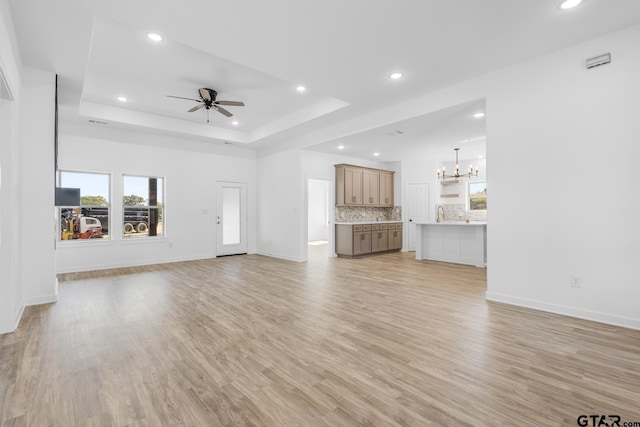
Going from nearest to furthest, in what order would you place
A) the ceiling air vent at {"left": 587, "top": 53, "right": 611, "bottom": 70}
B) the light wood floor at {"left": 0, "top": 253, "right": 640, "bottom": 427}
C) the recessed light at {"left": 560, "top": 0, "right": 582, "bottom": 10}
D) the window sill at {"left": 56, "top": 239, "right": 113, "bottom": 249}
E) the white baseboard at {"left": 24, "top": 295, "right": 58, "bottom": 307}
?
the light wood floor at {"left": 0, "top": 253, "right": 640, "bottom": 427}, the recessed light at {"left": 560, "top": 0, "right": 582, "bottom": 10}, the ceiling air vent at {"left": 587, "top": 53, "right": 611, "bottom": 70}, the white baseboard at {"left": 24, "top": 295, "right": 58, "bottom": 307}, the window sill at {"left": 56, "top": 239, "right": 113, "bottom": 249}

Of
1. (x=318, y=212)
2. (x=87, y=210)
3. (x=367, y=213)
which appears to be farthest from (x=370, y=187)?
(x=87, y=210)

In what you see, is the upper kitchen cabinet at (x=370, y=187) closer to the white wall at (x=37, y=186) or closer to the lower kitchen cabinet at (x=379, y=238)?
the lower kitchen cabinet at (x=379, y=238)

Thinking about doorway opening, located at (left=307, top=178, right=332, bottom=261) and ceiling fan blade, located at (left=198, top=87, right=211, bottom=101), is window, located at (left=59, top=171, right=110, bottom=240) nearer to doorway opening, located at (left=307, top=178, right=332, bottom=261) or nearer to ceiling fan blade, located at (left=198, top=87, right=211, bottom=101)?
ceiling fan blade, located at (left=198, top=87, right=211, bottom=101)

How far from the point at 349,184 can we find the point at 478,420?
280 inches

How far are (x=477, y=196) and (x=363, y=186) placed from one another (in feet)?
11.5

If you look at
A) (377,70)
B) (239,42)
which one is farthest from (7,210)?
(377,70)

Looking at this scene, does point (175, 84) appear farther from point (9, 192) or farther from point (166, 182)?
point (166, 182)

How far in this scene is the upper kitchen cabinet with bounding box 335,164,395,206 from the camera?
8.48 meters

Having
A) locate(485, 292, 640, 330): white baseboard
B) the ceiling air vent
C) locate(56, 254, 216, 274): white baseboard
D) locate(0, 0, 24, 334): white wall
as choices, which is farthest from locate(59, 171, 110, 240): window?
the ceiling air vent

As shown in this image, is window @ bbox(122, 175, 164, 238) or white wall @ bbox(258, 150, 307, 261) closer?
window @ bbox(122, 175, 164, 238)

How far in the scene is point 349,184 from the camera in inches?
338

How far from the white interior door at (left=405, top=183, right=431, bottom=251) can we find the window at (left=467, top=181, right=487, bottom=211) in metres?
1.22

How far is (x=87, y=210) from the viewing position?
6520 millimetres
